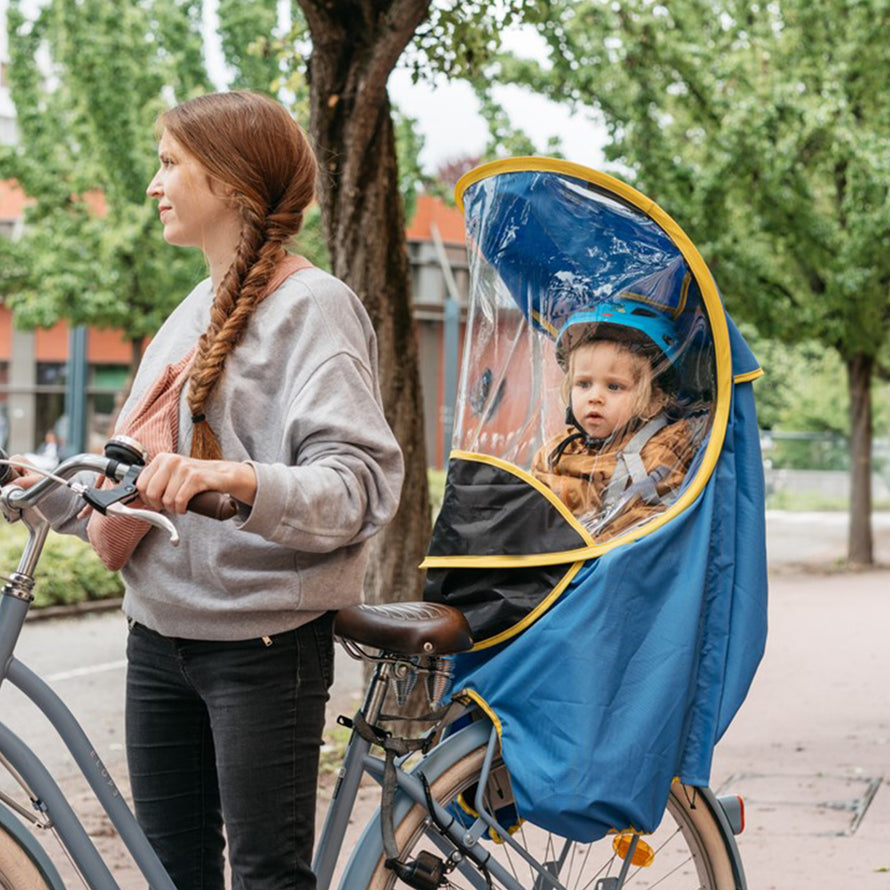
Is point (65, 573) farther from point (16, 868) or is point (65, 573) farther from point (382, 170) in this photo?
point (16, 868)

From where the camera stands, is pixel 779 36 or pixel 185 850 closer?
pixel 185 850

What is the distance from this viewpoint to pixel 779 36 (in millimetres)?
16578

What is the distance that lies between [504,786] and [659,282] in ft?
3.37

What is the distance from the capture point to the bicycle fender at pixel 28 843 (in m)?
2.16

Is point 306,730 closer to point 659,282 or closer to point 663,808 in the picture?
point 663,808

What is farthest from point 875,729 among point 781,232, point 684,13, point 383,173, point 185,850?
point 684,13

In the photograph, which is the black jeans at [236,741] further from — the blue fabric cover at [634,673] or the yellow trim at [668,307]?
the yellow trim at [668,307]

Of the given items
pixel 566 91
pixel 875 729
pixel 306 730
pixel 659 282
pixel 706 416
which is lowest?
pixel 875 729

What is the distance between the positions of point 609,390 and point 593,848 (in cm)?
92

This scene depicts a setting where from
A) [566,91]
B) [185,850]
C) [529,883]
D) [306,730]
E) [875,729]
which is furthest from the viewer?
[566,91]

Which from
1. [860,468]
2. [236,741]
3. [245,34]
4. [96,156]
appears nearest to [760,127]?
[860,468]

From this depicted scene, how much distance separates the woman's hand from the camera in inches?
79.0

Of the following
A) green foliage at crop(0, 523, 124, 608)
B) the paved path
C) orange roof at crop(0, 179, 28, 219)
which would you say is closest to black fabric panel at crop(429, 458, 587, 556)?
the paved path

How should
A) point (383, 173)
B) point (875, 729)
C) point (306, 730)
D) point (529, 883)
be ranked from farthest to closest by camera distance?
point (875, 729) < point (383, 173) < point (529, 883) < point (306, 730)
